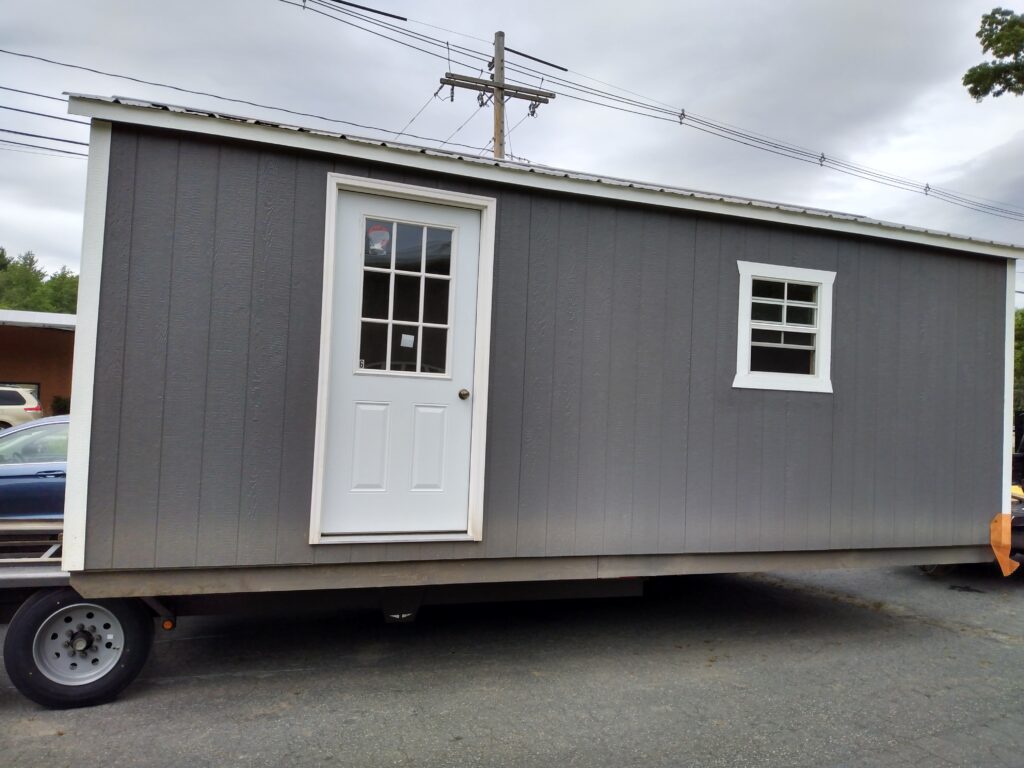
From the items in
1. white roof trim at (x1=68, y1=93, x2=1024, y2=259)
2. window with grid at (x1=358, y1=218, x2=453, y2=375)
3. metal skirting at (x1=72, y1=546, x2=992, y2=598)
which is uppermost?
white roof trim at (x1=68, y1=93, x2=1024, y2=259)

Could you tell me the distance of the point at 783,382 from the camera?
5176 millimetres

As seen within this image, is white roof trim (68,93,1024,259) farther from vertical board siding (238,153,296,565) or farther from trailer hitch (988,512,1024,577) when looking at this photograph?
trailer hitch (988,512,1024,577)

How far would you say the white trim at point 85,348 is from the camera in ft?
12.1

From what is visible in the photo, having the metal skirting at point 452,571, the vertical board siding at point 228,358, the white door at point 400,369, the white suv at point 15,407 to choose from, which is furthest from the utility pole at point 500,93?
the white suv at point 15,407

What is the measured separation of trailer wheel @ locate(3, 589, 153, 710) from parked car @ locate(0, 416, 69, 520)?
1.86 meters

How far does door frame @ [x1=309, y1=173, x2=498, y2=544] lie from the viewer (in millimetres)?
4102

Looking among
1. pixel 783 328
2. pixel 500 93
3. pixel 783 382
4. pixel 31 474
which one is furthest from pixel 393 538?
pixel 500 93

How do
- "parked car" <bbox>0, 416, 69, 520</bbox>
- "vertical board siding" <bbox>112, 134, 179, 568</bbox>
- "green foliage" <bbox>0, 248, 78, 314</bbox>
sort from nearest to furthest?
1. "vertical board siding" <bbox>112, 134, 179, 568</bbox>
2. "parked car" <bbox>0, 416, 69, 520</bbox>
3. "green foliage" <bbox>0, 248, 78, 314</bbox>

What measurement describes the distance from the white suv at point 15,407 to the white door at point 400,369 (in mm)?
14261

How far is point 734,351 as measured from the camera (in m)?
5.07

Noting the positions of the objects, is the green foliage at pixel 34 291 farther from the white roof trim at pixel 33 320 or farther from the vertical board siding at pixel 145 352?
the vertical board siding at pixel 145 352

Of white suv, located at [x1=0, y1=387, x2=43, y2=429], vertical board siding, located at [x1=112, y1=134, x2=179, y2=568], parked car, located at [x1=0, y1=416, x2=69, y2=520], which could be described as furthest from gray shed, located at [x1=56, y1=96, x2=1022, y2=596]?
white suv, located at [x1=0, y1=387, x2=43, y2=429]

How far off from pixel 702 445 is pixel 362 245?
2527 mm

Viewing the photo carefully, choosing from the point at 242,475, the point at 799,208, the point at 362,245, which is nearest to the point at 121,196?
the point at 362,245
